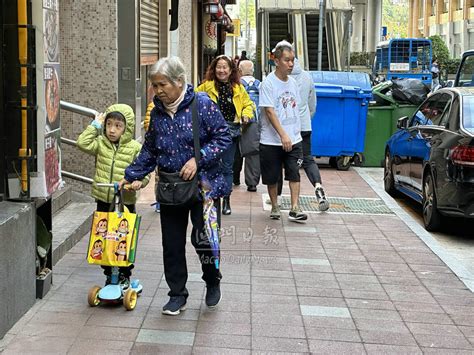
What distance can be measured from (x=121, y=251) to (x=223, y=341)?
944 mm

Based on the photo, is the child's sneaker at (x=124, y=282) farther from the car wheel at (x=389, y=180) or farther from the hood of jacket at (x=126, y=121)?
the car wheel at (x=389, y=180)

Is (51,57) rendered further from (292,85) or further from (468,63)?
(468,63)

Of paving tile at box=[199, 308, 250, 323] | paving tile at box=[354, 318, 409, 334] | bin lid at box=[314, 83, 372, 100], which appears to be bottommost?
paving tile at box=[354, 318, 409, 334]

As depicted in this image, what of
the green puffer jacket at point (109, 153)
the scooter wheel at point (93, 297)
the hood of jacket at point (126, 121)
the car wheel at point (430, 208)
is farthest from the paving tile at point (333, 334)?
the car wheel at point (430, 208)

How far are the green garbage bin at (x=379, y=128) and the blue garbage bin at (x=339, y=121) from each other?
2.24 feet

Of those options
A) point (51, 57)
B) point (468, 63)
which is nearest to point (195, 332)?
point (51, 57)

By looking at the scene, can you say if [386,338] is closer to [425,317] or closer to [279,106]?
[425,317]

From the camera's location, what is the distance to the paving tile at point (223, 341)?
4.73 metres

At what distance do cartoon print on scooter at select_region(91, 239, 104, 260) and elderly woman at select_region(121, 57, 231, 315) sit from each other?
16.9 inches

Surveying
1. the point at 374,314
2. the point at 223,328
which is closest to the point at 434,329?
the point at 374,314

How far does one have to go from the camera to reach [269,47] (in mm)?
23156

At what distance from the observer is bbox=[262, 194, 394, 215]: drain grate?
9.35 m

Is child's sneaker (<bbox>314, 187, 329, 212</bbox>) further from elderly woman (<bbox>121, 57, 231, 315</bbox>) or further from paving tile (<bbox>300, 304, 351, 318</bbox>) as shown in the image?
elderly woman (<bbox>121, 57, 231, 315</bbox>)

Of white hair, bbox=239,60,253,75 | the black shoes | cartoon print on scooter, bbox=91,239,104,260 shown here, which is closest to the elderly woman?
cartoon print on scooter, bbox=91,239,104,260
